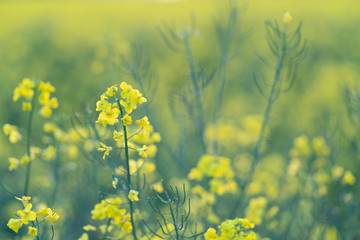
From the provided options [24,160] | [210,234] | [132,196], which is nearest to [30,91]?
[24,160]

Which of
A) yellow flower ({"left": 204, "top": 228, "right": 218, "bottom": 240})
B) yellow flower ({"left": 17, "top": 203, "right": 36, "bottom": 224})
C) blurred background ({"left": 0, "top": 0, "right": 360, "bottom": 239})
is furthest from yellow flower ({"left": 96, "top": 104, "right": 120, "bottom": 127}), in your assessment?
blurred background ({"left": 0, "top": 0, "right": 360, "bottom": 239})

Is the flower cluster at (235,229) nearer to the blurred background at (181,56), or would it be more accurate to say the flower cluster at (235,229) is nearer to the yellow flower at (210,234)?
the yellow flower at (210,234)

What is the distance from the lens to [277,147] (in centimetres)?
564

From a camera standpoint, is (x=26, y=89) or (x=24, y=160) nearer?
(x=26, y=89)

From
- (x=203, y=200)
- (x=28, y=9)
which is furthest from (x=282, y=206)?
(x=28, y=9)

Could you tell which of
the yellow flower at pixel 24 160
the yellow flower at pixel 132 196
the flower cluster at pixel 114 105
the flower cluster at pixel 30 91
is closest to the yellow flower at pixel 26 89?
the flower cluster at pixel 30 91

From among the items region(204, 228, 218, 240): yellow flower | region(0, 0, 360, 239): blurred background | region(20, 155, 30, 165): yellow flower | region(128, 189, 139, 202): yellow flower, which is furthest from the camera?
region(0, 0, 360, 239): blurred background

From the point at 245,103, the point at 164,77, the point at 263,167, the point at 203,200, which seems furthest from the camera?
the point at 164,77

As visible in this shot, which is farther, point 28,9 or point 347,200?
point 28,9

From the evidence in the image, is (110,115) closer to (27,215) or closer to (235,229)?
(27,215)

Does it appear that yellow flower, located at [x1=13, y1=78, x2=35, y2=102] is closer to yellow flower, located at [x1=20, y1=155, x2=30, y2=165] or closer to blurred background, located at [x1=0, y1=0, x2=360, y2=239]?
yellow flower, located at [x1=20, y1=155, x2=30, y2=165]

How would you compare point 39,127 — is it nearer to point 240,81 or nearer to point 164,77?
point 164,77

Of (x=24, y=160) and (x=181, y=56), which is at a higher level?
(x=181, y=56)

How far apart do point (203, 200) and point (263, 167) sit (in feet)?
7.96
